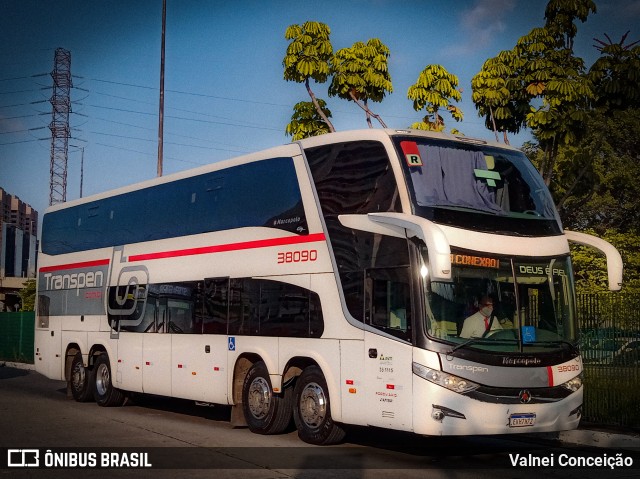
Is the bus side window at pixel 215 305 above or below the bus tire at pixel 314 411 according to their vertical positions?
above

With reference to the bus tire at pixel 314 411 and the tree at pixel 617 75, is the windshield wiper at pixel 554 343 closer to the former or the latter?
the bus tire at pixel 314 411

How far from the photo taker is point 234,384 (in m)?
15.4

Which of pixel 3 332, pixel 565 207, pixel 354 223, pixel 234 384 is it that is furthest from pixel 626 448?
pixel 3 332

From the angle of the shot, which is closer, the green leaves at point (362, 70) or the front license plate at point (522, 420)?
the front license plate at point (522, 420)

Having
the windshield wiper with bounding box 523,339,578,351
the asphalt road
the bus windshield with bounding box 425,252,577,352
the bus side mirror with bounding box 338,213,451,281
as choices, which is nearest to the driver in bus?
the bus windshield with bounding box 425,252,577,352

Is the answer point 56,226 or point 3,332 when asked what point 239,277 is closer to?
point 56,226

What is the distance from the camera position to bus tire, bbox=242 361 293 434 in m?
14.3

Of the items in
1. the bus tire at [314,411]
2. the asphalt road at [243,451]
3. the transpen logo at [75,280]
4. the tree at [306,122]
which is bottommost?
the asphalt road at [243,451]

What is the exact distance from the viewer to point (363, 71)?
73.3ft

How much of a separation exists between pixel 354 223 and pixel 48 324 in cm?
1231

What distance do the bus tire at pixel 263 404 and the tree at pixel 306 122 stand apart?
9474 millimetres

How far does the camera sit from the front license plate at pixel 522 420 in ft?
37.8

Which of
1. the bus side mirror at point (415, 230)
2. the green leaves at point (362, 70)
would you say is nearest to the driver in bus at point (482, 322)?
the bus side mirror at point (415, 230)

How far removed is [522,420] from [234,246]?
19.9 feet
